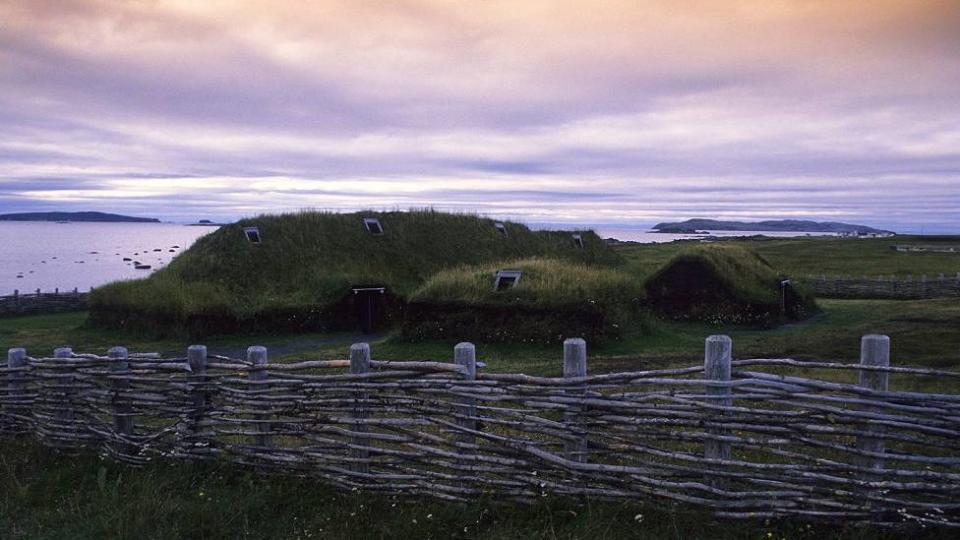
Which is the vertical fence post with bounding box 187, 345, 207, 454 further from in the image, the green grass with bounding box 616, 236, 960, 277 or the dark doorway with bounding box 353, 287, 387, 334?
the green grass with bounding box 616, 236, 960, 277

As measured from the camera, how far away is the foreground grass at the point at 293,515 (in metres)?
4.38

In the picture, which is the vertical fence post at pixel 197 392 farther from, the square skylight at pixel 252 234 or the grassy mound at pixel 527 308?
the square skylight at pixel 252 234

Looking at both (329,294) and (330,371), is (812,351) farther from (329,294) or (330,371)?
(329,294)

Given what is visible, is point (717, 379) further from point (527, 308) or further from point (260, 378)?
point (527, 308)

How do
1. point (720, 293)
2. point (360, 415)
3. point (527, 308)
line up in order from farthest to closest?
point (720, 293)
point (527, 308)
point (360, 415)

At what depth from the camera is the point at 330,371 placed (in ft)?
38.4

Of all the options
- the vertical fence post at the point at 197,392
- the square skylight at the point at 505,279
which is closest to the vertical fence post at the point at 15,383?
the vertical fence post at the point at 197,392

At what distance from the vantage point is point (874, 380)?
4371 millimetres

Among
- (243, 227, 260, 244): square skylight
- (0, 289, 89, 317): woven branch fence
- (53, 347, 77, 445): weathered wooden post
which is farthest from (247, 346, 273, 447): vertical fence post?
(0, 289, 89, 317): woven branch fence

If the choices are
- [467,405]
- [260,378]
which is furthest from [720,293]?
[260,378]

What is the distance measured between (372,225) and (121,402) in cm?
1873

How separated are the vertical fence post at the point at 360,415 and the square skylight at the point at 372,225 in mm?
19406

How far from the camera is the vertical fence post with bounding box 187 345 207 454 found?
588 centimetres

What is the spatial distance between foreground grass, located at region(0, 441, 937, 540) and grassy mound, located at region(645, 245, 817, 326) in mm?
15685
